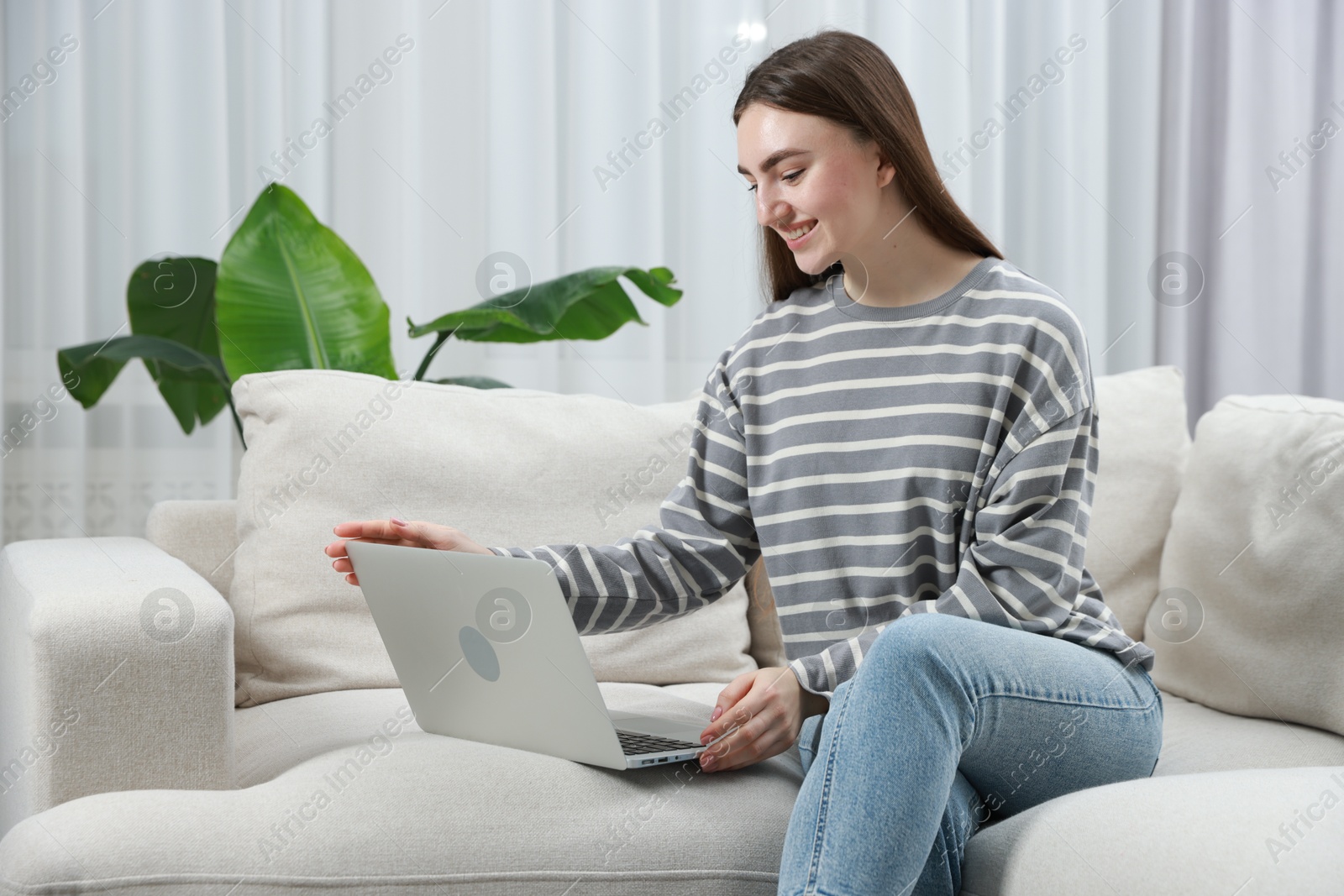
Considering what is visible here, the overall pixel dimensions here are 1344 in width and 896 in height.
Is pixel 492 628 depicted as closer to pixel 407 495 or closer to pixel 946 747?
pixel 946 747

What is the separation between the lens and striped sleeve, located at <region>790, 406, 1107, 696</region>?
96 centimetres

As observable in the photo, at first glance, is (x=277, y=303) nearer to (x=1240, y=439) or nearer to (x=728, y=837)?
(x=728, y=837)

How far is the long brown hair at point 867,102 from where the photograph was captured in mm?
1073

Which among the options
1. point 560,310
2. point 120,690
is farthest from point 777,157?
point 120,690

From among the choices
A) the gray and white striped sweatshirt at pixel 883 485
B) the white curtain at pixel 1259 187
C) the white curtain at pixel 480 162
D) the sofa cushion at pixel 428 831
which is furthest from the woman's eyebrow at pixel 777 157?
Answer: the white curtain at pixel 1259 187

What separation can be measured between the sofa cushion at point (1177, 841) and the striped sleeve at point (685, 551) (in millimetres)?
418

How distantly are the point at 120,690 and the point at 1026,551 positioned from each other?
2.57ft

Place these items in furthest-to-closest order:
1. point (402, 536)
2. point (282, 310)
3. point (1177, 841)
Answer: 1. point (282, 310)
2. point (402, 536)
3. point (1177, 841)

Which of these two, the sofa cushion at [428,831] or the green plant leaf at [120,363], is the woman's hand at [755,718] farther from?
the green plant leaf at [120,363]

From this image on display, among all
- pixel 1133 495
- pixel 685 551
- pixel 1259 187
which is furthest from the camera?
pixel 1259 187

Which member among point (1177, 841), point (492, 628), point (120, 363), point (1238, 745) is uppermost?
point (120, 363)

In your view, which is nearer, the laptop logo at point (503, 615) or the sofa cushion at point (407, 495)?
the laptop logo at point (503, 615)

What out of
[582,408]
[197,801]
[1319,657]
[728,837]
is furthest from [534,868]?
[1319,657]

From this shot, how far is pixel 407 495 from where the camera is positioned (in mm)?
1301
